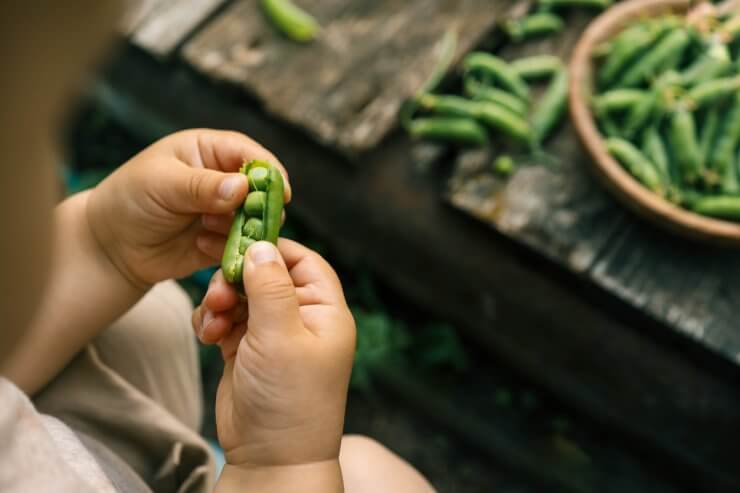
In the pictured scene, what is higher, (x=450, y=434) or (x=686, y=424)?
(x=686, y=424)

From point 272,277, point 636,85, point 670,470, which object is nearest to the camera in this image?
point 272,277

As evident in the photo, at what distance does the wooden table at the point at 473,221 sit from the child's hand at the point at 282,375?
841 mm

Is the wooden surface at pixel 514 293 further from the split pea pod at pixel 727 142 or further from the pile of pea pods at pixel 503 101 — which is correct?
the split pea pod at pixel 727 142

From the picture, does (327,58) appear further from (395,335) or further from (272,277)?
(272,277)

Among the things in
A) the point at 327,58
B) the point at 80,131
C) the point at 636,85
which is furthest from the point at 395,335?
the point at 80,131

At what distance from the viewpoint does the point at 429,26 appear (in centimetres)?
211

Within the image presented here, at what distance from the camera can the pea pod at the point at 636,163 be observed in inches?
68.3

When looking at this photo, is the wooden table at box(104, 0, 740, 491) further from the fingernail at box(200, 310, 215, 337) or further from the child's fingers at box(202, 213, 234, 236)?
the fingernail at box(200, 310, 215, 337)

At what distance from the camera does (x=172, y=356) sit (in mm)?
1419

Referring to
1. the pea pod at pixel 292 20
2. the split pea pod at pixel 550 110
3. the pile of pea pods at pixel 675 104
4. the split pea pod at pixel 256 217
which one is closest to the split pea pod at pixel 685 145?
the pile of pea pods at pixel 675 104

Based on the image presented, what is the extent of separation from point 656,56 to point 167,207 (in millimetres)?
1361

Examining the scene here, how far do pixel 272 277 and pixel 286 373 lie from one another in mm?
137

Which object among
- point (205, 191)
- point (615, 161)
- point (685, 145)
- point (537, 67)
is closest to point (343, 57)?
point (537, 67)

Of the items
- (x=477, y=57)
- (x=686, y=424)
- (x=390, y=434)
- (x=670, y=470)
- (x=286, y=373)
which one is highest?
(x=286, y=373)
